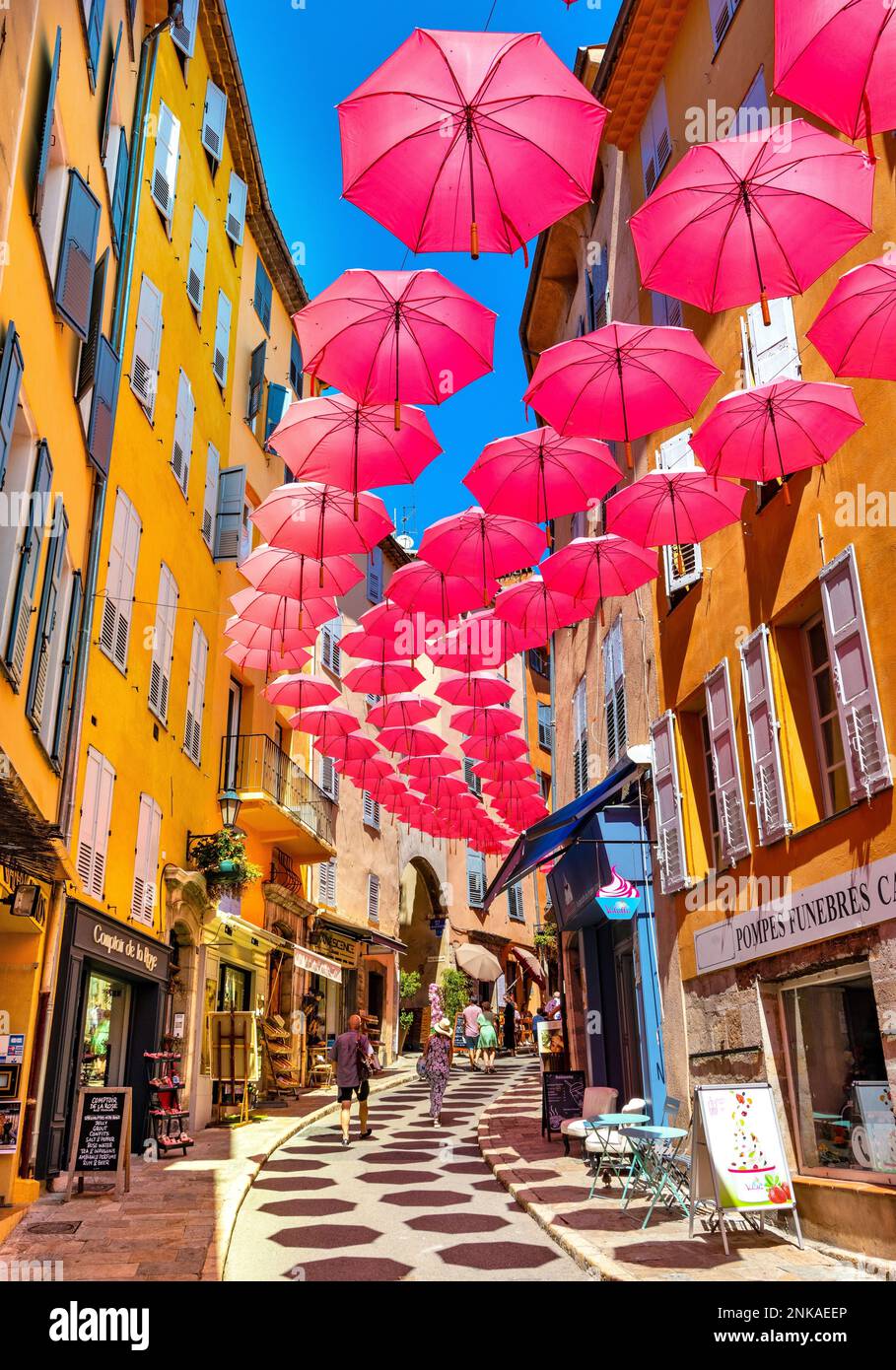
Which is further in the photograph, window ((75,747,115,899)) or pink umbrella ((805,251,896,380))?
window ((75,747,115,899))

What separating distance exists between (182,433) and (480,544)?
705cm

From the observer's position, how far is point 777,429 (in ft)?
25.8

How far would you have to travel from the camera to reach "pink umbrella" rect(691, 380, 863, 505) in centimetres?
757

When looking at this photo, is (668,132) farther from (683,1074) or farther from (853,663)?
(683,1074)

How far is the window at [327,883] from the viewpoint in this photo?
25547mm

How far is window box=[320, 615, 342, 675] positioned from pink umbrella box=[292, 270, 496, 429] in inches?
723

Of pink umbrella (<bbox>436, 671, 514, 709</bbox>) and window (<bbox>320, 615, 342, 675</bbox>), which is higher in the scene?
window (<bbox>320, 615, 342, 675</bbox>)

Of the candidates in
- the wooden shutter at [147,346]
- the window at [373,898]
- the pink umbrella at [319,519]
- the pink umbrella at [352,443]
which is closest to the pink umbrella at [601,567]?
the pink umbrella at [319,519]

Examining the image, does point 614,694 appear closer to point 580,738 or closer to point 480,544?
point 580,738

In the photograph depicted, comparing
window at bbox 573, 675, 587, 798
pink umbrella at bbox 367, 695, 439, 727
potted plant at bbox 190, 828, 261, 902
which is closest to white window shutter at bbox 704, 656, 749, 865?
potted plant at bbox 190, 828, 261, 902

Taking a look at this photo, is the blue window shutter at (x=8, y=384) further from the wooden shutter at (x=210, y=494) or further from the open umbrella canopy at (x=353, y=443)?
the wooden shutter at (x=210, y=494)

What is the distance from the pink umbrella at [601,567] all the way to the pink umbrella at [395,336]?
305 cm

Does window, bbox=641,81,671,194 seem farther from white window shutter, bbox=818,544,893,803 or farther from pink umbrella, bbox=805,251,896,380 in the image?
white window shutter, bbox=818,544,893,803

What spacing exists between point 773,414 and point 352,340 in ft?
10.7
